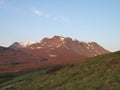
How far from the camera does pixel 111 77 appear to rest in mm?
28312

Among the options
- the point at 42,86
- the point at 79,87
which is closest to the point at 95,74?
the point at 79,87

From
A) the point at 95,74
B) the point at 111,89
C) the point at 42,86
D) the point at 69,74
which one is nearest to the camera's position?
the point at 111,89

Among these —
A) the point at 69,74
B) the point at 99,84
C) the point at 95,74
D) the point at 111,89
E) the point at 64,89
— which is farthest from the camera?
the point at 69,74

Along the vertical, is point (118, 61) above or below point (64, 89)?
above

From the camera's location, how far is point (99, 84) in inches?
1067

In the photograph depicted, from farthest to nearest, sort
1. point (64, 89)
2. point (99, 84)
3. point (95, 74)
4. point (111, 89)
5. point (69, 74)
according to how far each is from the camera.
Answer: point (69, 74) < point (95, 74) < point (64, 89) < point (99, 84) < point (111, 89)

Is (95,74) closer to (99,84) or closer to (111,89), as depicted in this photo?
(99,84)

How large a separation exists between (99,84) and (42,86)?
9766 millimetres

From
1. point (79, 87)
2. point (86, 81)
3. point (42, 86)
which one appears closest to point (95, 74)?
point (86, 81)

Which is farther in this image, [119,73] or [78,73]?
[78,73]

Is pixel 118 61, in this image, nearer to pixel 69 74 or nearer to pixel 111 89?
pixel 69 74

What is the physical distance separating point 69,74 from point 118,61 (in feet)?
22.1

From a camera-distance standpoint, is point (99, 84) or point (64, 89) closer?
point (99, 84)

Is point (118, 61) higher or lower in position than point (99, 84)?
higher
